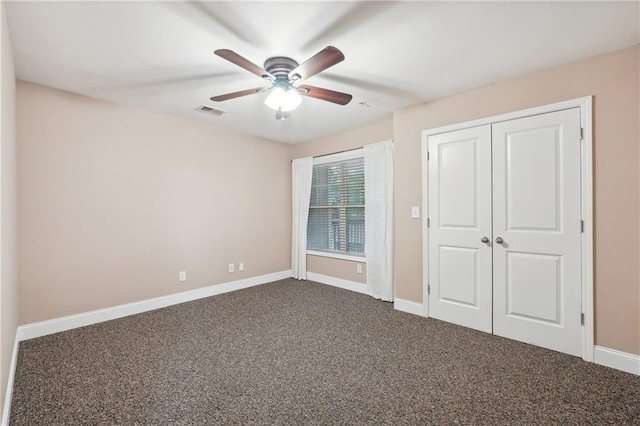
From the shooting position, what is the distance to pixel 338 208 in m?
4.74

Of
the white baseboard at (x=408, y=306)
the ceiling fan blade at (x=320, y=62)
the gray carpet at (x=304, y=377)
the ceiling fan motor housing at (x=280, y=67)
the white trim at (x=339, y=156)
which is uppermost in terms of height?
the ceiling fan motor housing at (x=280, y=67)

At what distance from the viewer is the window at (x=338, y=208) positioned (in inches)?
175

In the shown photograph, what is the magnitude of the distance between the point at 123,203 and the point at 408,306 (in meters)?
Answer: 3.57

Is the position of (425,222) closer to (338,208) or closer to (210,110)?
(338,208)

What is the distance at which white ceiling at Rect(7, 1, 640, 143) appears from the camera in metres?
1.76

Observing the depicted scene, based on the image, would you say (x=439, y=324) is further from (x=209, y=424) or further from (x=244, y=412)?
(x=209, y=424)

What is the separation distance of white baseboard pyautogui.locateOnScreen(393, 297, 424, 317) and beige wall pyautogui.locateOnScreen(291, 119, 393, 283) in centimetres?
77

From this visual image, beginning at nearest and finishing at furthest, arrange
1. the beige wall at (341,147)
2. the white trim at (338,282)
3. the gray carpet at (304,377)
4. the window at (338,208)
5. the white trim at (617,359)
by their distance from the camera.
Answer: the gray carpet at (304,377), the white trim at (617,359), the beige wall at (341,147), the white trim at (338,282), the window at (338,208)

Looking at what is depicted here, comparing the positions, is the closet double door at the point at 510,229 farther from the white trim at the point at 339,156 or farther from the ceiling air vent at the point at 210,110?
the ceiling air vent at the point at 210,110

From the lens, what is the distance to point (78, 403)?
181 cm

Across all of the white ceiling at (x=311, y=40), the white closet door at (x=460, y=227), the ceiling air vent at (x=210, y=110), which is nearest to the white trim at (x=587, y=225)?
the white ceiling at (x=311, y=40)

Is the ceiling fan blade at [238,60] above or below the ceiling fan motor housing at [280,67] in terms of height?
below

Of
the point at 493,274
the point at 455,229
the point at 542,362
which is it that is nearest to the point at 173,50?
the point at 455,229

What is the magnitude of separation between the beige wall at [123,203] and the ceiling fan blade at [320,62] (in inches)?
94.4
